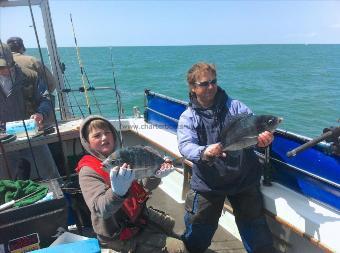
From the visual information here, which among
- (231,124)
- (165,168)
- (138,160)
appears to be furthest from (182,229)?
(138,160)

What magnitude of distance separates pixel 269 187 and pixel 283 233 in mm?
515

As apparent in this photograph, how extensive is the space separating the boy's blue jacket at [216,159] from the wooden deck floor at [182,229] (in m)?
1.18

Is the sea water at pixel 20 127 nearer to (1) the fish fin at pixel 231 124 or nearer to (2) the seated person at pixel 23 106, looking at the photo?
(2) the seated person at pixel 23 106

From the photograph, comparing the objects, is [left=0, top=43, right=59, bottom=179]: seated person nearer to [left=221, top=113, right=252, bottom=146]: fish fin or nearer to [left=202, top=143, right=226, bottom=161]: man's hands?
[left=202, top=143, right=226, bottom=161]: man's hands

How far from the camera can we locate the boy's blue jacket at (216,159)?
3277mm

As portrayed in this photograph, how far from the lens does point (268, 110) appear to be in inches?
846

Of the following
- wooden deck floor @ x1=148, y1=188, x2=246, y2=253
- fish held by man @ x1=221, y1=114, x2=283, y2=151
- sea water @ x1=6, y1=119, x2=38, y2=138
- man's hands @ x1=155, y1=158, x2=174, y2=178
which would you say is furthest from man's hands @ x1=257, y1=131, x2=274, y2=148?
sea water @ x1=6, y1=119, x2=38, y2=138

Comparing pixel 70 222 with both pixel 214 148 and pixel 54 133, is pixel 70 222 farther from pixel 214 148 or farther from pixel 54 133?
pixel 214 148

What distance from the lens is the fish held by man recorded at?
2.92 m

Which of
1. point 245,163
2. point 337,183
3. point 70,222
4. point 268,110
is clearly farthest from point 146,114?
point 268,110

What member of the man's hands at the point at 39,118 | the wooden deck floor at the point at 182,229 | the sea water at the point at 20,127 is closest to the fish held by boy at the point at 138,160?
the wooden deck floor at the point at 182,229

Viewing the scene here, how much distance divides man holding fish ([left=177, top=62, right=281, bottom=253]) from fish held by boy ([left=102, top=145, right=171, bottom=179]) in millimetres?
514

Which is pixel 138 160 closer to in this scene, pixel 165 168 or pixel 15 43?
pixel 165 168

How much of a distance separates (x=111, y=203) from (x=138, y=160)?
14.7 inches
